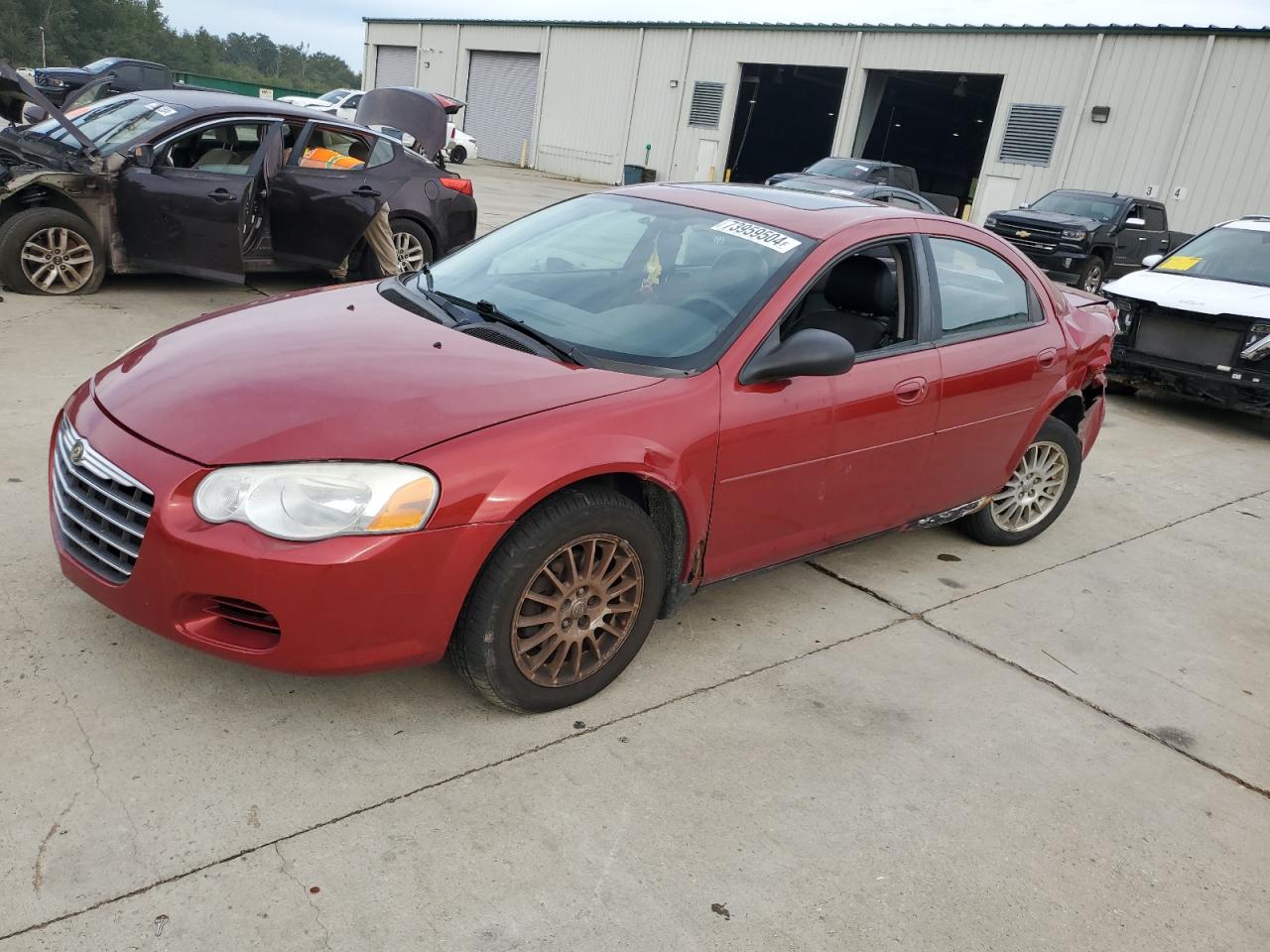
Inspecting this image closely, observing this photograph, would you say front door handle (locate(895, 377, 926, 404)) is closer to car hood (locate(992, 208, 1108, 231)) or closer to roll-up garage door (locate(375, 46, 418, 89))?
car hood (locate(992, 208, 1108, 231))

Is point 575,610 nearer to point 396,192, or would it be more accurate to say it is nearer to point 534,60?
→ point 396,192

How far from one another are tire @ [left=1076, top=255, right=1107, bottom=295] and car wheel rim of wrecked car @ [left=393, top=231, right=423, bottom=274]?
11.0m

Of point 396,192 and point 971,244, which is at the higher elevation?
point 971,244

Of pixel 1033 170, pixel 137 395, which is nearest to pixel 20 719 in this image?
pixel 137 395

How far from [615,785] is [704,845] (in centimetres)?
31

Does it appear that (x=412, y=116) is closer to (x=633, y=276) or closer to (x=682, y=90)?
(x=633, y=276)

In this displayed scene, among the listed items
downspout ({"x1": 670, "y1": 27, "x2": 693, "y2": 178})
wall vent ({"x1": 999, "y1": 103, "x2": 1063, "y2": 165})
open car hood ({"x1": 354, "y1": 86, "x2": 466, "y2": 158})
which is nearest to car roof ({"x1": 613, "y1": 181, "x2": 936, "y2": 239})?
open car hood ({"x1": 354, "y1": 86, "x2": 466, "y2": 158})

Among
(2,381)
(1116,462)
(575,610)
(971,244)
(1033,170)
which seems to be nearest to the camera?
(575,610)

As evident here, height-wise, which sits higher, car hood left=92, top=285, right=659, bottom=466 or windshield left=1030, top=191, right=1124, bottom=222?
windshield left=1030, top=191, right=1124, bottom=222

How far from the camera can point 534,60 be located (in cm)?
3559

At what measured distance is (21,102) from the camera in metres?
8.40

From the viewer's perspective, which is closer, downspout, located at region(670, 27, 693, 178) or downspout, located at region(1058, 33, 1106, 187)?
downspout, located at region(1058, 33, 1106, 187)

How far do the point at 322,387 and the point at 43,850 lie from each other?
1.31 m

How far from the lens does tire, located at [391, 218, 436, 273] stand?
336 inches
